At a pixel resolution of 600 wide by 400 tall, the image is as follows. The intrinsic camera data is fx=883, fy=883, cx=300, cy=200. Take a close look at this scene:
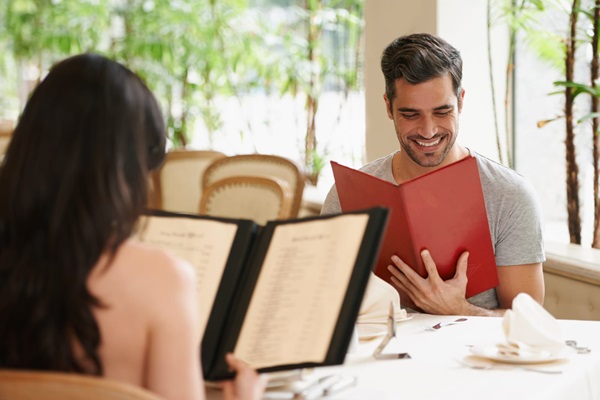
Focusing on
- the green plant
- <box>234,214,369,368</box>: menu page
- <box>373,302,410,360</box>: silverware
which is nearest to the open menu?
<box>234,214,369,368</box>: menu page

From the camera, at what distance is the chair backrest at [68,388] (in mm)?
1053

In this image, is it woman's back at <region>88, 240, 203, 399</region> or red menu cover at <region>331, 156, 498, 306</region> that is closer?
woman's back at <region>88, 240, 203, 399</region>

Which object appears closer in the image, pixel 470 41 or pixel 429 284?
pixel 429 284

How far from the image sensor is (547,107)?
153 inches

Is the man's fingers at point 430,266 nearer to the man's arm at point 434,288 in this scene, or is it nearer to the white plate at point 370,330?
the man's arm at point 434,288

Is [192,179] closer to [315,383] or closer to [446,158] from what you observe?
[446,158]

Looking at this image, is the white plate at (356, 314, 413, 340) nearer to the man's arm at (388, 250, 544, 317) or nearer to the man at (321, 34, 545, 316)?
the man's arm at (388, 250, 544, 317)

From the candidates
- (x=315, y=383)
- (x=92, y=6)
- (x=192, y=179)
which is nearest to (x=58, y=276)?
(x=315, y=383)

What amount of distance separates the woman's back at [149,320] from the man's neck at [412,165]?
1.39 metres

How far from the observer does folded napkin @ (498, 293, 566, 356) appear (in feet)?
5.76

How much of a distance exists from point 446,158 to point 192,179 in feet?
8.96

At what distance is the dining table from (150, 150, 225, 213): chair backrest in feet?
10.3

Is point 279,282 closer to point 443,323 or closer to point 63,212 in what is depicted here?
point 63,212

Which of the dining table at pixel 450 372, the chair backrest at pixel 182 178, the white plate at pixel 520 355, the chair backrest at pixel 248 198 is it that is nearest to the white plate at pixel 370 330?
the dining table at pixel 450 372
